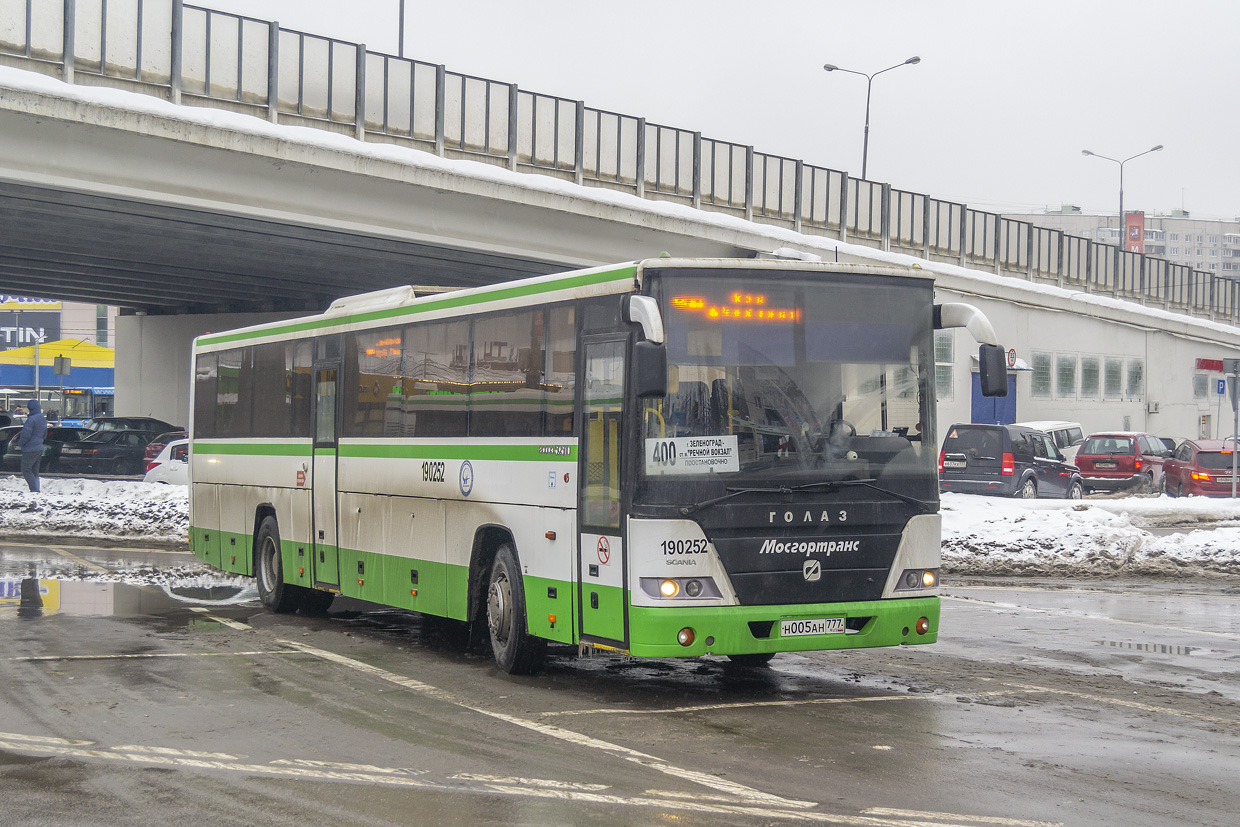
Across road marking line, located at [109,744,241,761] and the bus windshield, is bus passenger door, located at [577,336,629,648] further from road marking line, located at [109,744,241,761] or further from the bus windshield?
road marking line, located at [109,744,241,761]

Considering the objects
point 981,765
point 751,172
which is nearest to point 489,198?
point 751,172

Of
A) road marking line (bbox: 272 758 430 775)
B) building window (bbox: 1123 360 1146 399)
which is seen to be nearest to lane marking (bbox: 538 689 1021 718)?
road marking line (bbox: 272 758 430 775)

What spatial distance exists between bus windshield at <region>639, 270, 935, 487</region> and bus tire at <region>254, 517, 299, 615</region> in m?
6.93

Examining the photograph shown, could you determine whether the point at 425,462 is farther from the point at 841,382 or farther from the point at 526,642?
the point at 841,382

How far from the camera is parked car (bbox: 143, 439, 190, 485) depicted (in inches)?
1168

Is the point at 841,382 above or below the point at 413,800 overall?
above

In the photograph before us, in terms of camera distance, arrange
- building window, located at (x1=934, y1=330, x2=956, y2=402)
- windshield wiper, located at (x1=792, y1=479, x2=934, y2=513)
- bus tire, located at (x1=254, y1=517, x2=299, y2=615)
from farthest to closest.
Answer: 1. building window, located at (x1=934, y1=330, x2=956, y2=402)
2. bus tire, located at (x1=254, y1=517, x2=299, y2=615)
3. windshield wiper, located at (x1=792, y1=479, x2=934, y2=513)

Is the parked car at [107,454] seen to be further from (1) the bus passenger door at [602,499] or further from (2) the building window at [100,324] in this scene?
(2) the building window at [100,324]

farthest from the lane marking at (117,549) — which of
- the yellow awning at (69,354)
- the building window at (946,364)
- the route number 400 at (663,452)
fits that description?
the yellow awning at (69,354)

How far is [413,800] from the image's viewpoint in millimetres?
6602

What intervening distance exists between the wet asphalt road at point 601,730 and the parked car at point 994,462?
49.3 feet

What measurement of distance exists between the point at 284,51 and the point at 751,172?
14.0 meters

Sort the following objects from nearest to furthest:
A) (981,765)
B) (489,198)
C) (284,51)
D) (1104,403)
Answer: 1. (981,765)
2. (284,51)
3. (489,198)
4. (1104,403)

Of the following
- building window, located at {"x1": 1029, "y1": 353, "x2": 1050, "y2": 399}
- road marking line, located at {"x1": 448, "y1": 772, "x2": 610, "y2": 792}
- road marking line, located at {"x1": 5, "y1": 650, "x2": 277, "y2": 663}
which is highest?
building window, located at {"x1": 1029, "y1": 353, "x2": 1050, "y2": 399}
